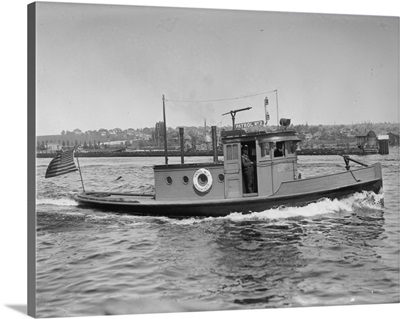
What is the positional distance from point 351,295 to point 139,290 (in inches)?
122

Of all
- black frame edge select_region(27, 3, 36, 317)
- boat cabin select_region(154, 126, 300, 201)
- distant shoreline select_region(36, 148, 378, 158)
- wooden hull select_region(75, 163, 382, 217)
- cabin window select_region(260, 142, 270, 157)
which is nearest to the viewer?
black frame edge select_region(27, 3, 36, 317)

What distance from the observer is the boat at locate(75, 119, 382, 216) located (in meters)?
9.75

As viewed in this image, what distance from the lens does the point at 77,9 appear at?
28.2ft

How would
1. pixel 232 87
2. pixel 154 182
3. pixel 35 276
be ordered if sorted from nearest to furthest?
1. pixel 35 276
2. pixel 232 87
3. pixel 154 182

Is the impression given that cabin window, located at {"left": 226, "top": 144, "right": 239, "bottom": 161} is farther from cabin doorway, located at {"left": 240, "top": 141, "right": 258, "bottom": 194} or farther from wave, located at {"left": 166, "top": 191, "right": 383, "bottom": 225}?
wave, located at {"left": 166, "top": 191, "right": 383, "bottom": 225}

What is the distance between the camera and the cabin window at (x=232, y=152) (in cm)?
1058

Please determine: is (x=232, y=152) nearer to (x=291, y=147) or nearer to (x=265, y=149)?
(x=265, y=149)

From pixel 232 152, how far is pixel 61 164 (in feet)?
10.6

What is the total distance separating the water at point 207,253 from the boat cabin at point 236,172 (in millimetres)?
435

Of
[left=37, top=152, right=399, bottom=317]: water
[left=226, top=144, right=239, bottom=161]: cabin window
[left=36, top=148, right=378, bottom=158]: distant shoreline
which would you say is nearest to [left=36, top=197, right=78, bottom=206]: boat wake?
[left=37, top=152, right=399, bottom=317]: water

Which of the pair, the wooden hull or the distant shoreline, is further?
the wooden hull

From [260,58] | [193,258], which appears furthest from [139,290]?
[260,58]

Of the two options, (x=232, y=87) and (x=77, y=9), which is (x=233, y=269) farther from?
(x=77, y=9)

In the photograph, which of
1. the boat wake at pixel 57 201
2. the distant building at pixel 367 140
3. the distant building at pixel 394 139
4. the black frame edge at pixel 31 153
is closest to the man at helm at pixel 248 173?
the distant building at pixel 367 140
